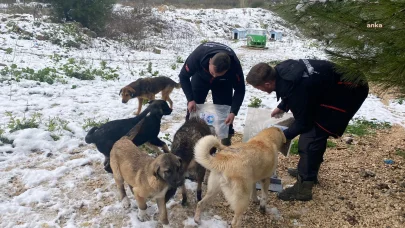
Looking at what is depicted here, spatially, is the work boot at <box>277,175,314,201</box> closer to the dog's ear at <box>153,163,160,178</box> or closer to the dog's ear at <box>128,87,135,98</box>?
the dog's ear at <box>153,163,160,178</box>

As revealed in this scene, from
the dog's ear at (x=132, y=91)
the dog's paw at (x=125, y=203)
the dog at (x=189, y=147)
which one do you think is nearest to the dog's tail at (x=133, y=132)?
the dog at (x=189, y=147)

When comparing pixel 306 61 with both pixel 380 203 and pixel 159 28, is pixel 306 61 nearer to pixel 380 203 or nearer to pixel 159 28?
pixel 380 203

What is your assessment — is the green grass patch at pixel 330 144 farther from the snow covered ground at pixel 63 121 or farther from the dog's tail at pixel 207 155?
the dog's tail at pixel 207 155

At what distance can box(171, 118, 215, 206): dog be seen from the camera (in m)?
3.65

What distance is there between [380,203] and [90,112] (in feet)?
18.0

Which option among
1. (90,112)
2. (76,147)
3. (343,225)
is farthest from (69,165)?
(343,225)

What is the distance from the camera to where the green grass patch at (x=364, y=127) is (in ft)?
19.8

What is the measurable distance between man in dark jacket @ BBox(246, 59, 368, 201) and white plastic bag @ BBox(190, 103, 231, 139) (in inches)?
47.2

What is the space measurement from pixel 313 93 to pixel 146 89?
Answer: 4871mm

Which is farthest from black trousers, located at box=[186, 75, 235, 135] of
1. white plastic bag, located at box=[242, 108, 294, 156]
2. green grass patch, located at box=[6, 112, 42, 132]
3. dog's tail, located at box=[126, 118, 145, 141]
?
green grass patch, located at box=[6, 112, 42, 132]

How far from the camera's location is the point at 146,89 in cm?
739

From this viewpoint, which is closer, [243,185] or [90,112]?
[243,185]

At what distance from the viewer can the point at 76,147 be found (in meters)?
4.87

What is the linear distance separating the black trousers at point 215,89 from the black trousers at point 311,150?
1.44m
